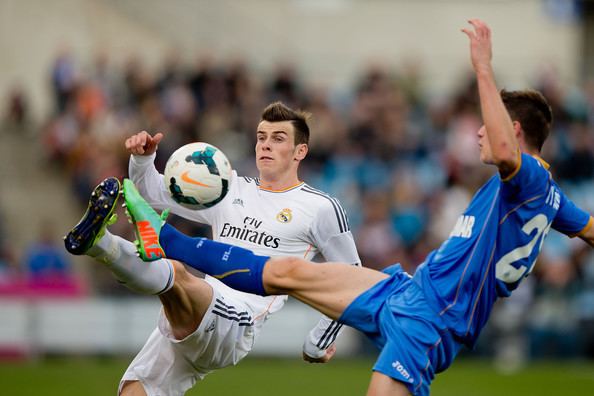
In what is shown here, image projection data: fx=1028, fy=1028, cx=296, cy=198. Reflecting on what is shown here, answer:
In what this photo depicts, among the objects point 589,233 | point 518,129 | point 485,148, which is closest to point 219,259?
point 485,148

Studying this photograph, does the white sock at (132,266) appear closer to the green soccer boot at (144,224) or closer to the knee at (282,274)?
the green soccer boot at (144,224)

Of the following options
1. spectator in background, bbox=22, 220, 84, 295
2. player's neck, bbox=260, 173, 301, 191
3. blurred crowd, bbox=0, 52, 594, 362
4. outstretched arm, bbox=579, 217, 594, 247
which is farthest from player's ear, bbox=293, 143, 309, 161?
spectator in background, bbox=22, 220, 84, 295

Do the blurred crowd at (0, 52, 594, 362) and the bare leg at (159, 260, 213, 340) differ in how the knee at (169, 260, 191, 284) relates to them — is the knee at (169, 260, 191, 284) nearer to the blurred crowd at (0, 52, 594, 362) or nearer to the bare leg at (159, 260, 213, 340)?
the bare leg at (159, 260, 213, 340)

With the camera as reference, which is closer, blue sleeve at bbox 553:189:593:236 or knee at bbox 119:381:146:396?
blue sleeve at bbox 553:189:593:236

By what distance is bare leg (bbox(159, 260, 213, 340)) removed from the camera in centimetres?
696

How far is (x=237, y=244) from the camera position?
25.0ft

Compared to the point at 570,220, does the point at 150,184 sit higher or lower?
lower

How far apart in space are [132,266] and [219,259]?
0.62 m

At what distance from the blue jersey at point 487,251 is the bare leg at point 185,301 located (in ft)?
4.97

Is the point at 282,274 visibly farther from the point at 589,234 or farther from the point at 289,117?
the point at 589,234

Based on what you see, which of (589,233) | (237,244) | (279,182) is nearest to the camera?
(589,233)

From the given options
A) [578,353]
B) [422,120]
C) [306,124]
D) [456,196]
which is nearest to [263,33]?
[422,120]

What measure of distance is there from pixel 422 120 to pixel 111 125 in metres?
5.76

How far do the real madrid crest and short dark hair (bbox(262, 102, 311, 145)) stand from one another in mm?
580
